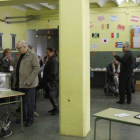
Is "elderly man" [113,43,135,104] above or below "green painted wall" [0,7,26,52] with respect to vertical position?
below

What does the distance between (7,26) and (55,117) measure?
5344 mm

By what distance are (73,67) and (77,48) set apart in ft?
1.04

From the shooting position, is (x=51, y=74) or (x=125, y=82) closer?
(x=51, y=74)

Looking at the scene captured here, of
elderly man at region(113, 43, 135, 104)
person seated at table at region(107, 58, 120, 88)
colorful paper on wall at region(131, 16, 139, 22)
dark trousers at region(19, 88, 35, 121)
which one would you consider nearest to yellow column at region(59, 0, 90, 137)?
dark trousers at region(19, 88, 35, 121)

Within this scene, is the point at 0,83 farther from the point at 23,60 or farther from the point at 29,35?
the point at 29,35

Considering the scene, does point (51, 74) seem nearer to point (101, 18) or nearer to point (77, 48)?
point (77, 48)

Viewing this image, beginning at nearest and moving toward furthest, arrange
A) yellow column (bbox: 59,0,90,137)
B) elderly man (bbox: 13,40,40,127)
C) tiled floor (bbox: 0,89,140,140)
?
yellow column (bbox: 59,0,90,137) < tiled floor (bbox: 0,89,140,140) < elderly man (bbox: 13,40,40,127)

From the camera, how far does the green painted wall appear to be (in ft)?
30.3

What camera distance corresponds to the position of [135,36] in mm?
9477

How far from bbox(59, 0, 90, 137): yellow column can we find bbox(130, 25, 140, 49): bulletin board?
5729mm

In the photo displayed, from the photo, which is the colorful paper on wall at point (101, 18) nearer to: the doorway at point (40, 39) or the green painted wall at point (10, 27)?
the doorway at point (40, 39)

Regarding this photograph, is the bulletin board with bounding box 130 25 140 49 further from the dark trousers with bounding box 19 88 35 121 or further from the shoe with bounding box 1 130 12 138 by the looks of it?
the shoe with bounding box 1 130 12 138

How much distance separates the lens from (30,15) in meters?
10.5

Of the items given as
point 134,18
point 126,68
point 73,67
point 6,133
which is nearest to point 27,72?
point 73,67
